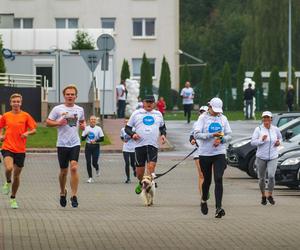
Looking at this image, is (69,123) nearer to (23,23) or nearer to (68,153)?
(68,153)

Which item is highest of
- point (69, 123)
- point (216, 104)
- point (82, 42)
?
point (82, 42)

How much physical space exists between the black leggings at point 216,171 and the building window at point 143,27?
62378mm

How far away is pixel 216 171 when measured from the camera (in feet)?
55.0

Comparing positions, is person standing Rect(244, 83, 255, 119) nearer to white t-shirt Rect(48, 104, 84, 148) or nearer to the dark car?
the dark car

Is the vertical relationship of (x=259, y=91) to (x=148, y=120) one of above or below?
below

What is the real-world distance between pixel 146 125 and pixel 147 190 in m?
1.21

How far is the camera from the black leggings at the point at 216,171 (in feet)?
54.8

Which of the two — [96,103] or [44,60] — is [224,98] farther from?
[96,103]

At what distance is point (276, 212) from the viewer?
59.9ft

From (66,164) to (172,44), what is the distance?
61680 mm

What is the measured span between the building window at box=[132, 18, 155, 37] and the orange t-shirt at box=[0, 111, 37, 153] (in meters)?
61.5

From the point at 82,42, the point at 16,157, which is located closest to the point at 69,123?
the point at 16,157

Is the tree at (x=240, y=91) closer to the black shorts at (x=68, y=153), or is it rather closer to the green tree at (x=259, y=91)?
the green tree at (x=259, y=91)

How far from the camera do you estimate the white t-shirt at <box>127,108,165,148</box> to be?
19531 mm
